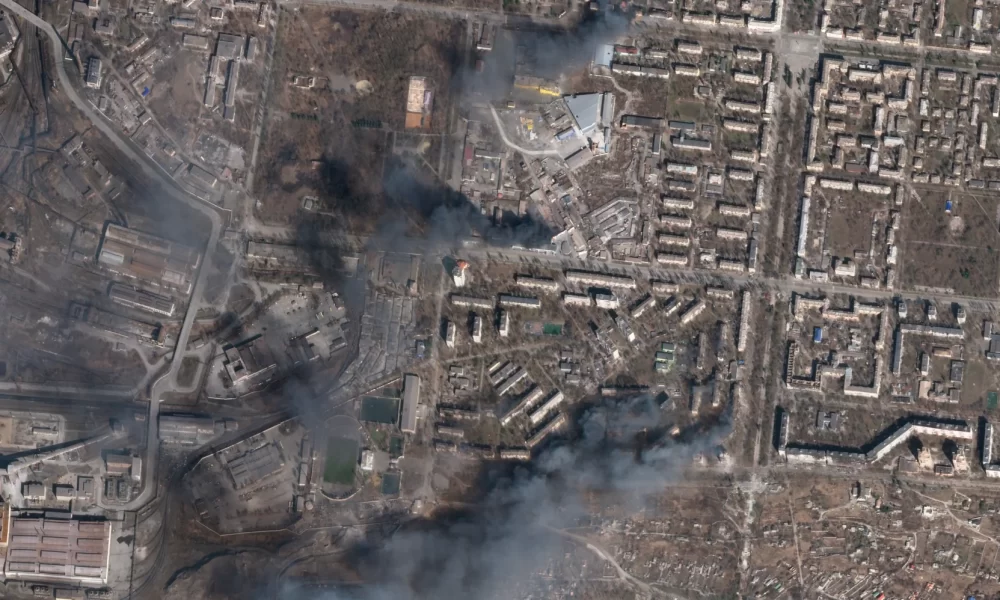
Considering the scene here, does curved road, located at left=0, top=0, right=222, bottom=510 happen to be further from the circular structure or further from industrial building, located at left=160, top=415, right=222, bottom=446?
the circular structure

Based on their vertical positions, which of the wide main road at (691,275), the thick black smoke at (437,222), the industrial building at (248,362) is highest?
the thick black smoke at (437,222)

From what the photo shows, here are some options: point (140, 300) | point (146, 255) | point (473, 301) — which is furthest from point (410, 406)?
point (146, 255)

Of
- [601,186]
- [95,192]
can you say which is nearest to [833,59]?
[601,186]

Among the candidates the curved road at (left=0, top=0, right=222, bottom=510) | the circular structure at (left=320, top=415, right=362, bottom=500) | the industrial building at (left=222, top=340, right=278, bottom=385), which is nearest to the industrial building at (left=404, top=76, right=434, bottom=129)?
the curved road at (left=0, top=0, right=222, bottom=510)

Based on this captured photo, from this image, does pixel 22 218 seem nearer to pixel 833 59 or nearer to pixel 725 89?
pixel 725 89

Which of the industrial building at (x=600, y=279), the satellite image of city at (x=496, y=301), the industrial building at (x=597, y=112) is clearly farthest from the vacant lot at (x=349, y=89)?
the industrial building at (x=600, y=279)

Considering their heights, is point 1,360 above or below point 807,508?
above

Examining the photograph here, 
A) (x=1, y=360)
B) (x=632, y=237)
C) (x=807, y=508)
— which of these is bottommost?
(x=807, y=508)

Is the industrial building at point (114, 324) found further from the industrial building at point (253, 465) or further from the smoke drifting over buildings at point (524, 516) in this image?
the smoke drifting over buildings at point (524, 516)
